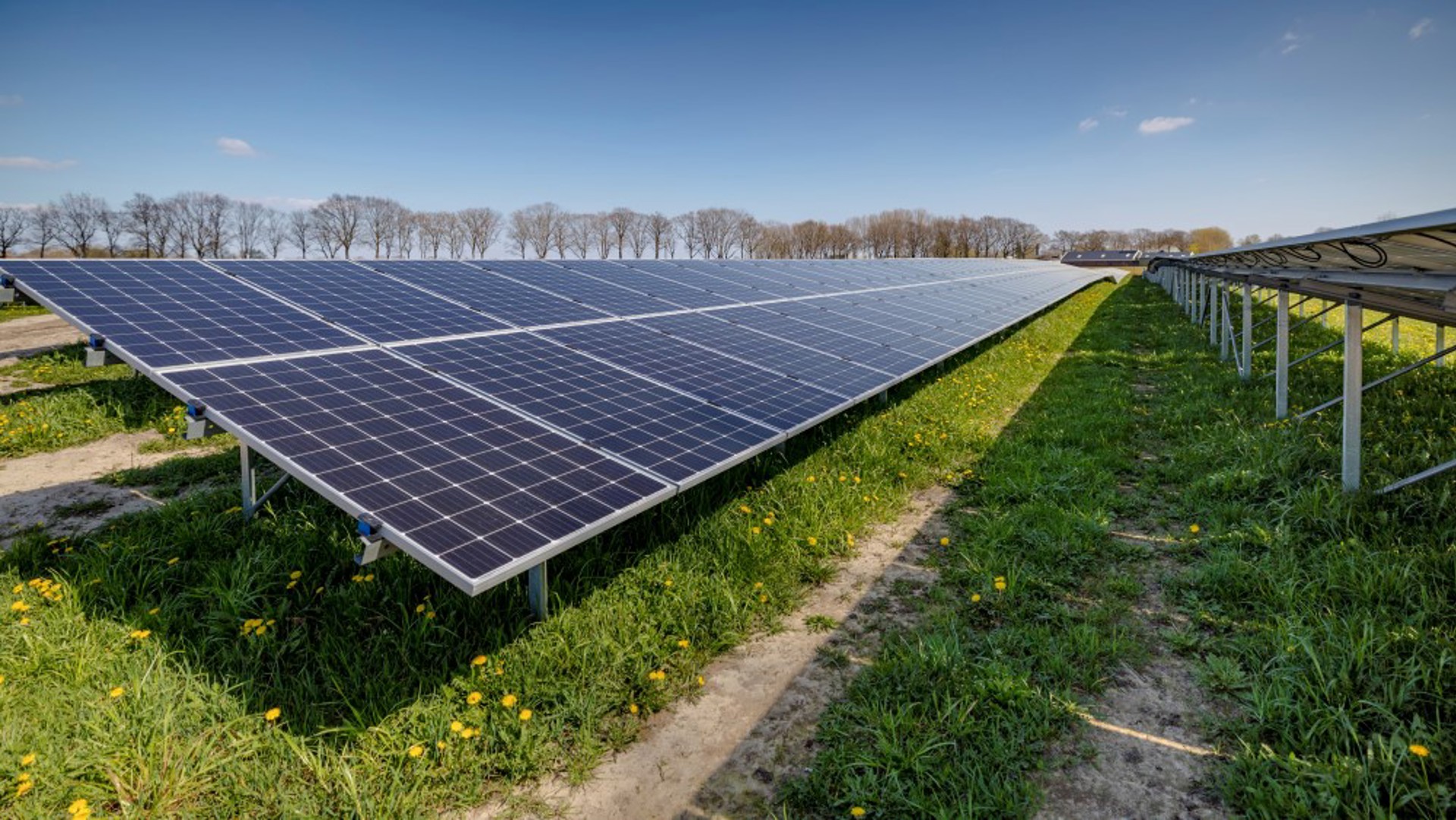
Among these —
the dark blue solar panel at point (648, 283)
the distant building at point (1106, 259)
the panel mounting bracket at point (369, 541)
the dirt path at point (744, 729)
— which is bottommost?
the dirt path at point (744, 729)

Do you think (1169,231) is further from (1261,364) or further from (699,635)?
(699,635)

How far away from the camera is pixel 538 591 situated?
16.0 ft

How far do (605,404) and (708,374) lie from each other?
1797mm

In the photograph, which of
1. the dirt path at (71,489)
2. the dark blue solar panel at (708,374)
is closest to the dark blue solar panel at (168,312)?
the dirt path at (71,489)

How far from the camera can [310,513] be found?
6266 millimetres

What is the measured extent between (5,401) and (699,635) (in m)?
12.6

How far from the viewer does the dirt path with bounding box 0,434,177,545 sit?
276 inches

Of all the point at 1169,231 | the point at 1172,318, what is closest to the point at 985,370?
the point at 1172,318

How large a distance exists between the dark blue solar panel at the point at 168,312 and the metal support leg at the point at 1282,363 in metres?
11.4

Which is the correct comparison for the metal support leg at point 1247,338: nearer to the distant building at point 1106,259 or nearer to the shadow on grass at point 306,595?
the shadow on grass at point 306,595

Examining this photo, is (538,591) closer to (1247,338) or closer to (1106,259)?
(1247,338)

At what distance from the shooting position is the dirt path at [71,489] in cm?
701

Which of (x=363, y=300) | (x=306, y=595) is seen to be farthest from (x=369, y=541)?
(x=363, y=300)

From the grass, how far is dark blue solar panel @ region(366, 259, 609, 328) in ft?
11.1
